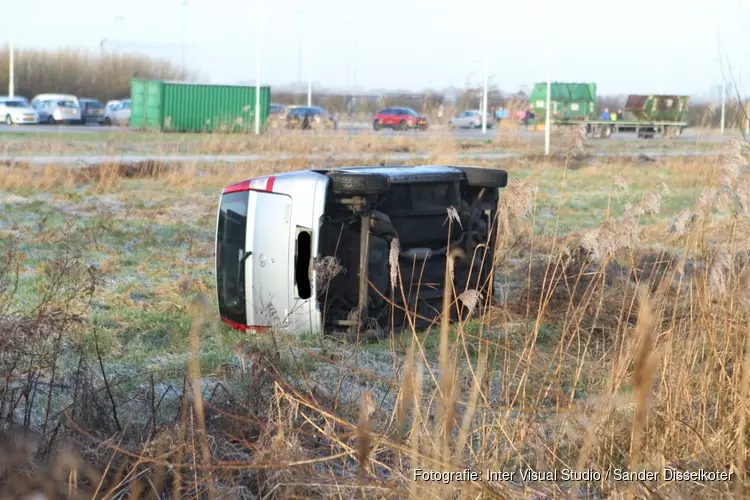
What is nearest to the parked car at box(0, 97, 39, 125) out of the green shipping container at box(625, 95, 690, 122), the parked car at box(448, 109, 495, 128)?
the parked car at box(448, 109, 495, 128)

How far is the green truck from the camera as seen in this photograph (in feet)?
143

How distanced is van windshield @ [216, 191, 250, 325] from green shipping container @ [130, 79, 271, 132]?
3155 centimetres

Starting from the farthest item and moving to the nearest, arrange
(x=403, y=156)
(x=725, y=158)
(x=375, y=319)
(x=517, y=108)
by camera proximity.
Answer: (x=517, y=108) < (x=403, y=156) < (x=375, y=319) < (x=725, y=158)

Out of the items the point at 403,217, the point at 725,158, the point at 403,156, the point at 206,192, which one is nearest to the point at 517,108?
the point at 403,156

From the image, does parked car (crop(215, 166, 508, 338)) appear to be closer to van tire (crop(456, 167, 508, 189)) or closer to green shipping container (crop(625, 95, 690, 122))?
van tire (crop(456, 167, 508, 189))

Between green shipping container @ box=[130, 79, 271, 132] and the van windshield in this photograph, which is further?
green shipping container @ box=[130, 79, 271, 132]

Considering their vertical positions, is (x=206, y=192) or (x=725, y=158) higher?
(x=725, y=158)

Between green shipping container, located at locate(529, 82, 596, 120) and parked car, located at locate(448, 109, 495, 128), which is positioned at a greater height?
green shipping container, located at locate(529, 82, 596, 120)

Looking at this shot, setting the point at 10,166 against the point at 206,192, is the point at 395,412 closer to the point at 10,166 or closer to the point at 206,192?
the point at 206,192

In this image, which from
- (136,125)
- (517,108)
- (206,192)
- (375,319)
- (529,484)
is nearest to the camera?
(529,484)

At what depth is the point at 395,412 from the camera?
3959 millimetres

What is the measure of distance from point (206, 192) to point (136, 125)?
25.7 meters

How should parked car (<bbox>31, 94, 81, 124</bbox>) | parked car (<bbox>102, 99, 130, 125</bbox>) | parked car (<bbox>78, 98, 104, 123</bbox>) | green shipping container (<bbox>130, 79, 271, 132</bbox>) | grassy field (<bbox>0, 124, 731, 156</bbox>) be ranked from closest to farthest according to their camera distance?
grassy field (<bbox>0, 124, 731, 156</bbox>), green shipping container (<bbox>130, 79, 271, 132</bbox>), parked car (<bbox>31, 94, 81, 124</bbox>), parked car (<bbox>78, 98, 104, 123</bbox>), parked car (<bbox>102, 99, 130, 125</bbox>)

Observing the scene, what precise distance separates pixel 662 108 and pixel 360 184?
1624 inches
